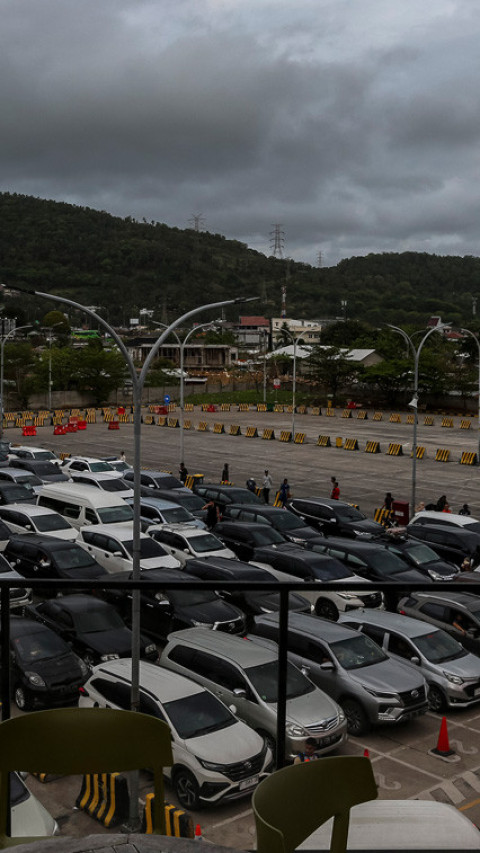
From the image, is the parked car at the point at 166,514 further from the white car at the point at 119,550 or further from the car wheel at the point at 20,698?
the car wheel at the point at 20,698

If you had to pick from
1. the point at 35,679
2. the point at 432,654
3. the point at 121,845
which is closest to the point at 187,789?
the point at 35,679

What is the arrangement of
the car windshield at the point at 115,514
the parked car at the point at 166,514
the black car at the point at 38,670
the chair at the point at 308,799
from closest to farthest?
the chair at the point at 308,799 → the black car at the point at 38,670 → the car windshield at the point at 115,514 → the parked car at the point at 166,514

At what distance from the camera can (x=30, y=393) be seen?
84.1 metres

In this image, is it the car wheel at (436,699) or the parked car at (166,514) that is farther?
the parked car at (166,514)

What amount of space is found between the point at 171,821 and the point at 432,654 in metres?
2.49

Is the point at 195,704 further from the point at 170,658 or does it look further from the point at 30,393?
the point at 30,393

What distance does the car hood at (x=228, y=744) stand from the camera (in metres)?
4.29

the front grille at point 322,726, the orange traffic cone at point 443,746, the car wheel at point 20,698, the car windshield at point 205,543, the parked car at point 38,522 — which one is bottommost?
the car windshield at point 205,543

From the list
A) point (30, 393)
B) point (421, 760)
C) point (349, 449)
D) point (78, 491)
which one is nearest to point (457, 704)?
point (421, 760)

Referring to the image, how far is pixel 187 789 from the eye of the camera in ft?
13.4

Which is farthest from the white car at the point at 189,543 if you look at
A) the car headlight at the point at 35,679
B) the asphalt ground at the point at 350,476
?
the car headlight at the point at 35,679

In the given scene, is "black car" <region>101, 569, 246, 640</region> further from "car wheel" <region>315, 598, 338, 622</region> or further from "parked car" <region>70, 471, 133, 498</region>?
"parked car" <region>70, 471, 133, 498</region>

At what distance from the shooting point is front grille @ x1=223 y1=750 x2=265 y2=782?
12.5ft

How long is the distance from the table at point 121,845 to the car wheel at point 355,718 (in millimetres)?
2083
